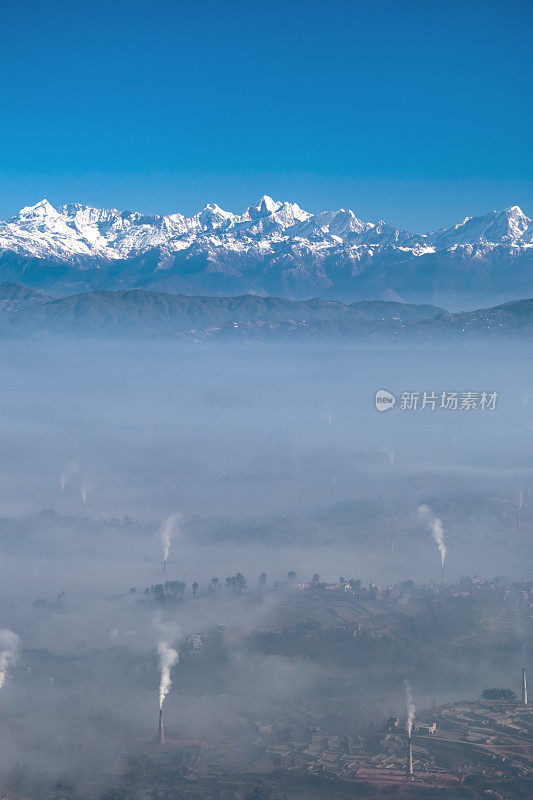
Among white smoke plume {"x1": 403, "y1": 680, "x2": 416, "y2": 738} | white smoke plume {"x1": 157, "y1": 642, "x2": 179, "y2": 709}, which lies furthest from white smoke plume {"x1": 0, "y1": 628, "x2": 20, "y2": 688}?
white smoke plume {"x1": 403, "y1": 680, "x2": 416, "y2": 738}

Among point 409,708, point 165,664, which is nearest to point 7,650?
Answer: point 165,664

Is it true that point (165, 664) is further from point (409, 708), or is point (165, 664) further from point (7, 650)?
point (409, 708)

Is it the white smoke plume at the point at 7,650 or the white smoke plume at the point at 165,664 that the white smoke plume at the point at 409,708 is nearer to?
the white smoke plume at the point at 165,664

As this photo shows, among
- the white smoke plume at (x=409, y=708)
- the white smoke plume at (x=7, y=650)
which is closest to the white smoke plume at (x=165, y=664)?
the white smoke plume at (x=7, y=650)

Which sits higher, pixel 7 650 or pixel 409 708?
pixel 7 650

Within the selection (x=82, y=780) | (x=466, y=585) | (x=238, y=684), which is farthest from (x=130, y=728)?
(x=466, y=585)

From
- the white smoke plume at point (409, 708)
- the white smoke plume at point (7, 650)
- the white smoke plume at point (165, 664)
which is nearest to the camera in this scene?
the white smoke plume at point (409, 708)
